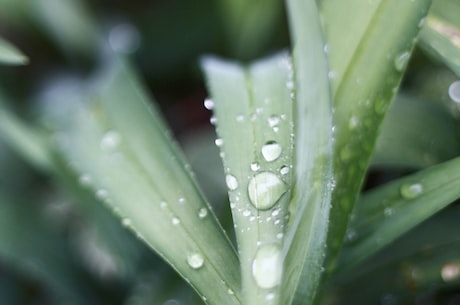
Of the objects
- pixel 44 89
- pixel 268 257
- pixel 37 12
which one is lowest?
pixel 268 257

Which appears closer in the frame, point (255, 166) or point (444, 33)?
point (255, 166)

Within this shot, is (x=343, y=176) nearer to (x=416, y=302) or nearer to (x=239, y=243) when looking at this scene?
(x=239, y=243)

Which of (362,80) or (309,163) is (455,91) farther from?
(309,163)

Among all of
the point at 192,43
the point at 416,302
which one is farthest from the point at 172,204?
the point at 192,43

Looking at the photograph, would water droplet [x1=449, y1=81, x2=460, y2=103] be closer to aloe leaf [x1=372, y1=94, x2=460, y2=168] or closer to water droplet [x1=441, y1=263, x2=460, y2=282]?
aloe leaf [x1=372, y1=94, x2=460, y2=168]

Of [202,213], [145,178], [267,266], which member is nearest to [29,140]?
[145,178]

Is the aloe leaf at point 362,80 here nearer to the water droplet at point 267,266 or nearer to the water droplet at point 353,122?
the water droplet at point 353,122
